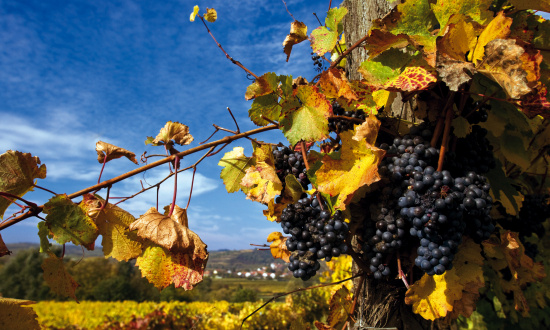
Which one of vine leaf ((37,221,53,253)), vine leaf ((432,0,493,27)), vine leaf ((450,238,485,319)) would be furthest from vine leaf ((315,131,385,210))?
vine leaf ((37,221,53,253))

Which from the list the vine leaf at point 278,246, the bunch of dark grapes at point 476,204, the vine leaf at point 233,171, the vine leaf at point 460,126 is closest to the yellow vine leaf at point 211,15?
the vine leaf at point 233,171

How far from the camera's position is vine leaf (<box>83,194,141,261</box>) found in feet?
3.84

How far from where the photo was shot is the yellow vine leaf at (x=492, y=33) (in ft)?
2.81

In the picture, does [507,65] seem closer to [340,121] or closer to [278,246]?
[340,121]

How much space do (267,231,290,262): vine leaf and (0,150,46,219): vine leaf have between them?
3.18 feet

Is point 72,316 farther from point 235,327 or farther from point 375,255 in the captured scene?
point 375,255

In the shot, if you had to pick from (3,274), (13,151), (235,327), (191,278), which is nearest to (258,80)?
(191,278)

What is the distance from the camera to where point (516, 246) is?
54.2 inches

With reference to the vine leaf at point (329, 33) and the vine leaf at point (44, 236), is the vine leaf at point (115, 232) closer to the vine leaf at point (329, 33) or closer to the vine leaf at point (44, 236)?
the vine leaf at point (44, 236)

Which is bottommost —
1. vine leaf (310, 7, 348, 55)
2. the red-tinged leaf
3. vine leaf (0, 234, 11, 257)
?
vine leaf (0, 234, 11, 257)

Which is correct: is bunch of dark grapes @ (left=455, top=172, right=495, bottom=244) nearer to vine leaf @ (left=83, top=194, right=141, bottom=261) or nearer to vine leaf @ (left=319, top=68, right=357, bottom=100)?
vine leaf @ (left=319, top=68, right=357, bottom=100)

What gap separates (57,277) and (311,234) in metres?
0.97

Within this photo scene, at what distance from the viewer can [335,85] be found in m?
1.10

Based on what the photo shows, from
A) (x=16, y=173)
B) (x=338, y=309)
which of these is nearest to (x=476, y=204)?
(x=338, y=309)
